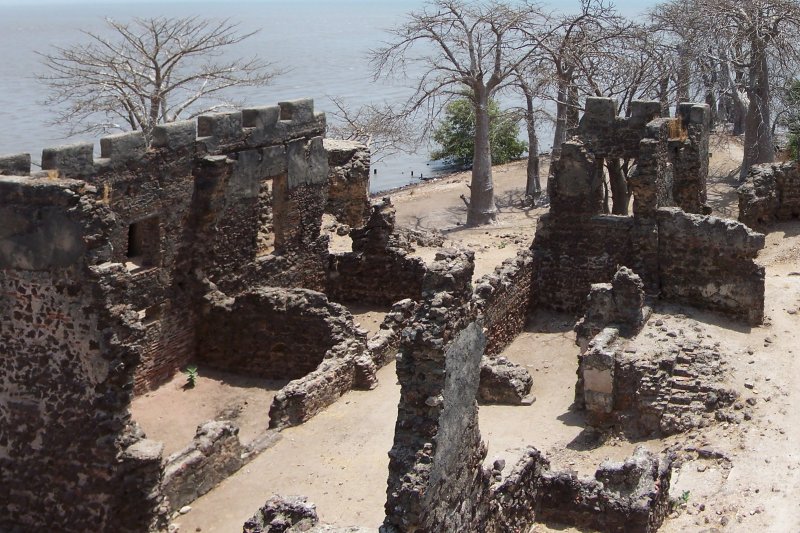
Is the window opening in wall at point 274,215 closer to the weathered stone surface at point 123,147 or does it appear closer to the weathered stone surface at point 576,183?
the weathered stone surface at point 123,147

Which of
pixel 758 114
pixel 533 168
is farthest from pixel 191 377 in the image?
pixel 758 114

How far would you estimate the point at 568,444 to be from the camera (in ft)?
48.2

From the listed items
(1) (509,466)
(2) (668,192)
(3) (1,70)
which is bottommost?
(1) (509,466)

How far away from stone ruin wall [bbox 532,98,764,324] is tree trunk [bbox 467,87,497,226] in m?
7.55

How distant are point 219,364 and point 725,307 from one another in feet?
25.9

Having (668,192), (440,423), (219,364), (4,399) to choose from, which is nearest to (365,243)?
(219,364)

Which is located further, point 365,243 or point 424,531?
Answer: point 365,243

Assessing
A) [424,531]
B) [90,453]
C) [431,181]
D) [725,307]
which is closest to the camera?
[424,531]

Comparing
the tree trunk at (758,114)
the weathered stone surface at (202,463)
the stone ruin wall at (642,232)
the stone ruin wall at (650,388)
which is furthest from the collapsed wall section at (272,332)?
the tree trunk at (758,114)

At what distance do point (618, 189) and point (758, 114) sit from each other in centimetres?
688

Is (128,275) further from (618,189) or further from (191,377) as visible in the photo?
(618,189)

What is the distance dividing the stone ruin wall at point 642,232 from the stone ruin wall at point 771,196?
1445 mm

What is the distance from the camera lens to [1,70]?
2923 inches

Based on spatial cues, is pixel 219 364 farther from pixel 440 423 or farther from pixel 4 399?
pixel 440 423
